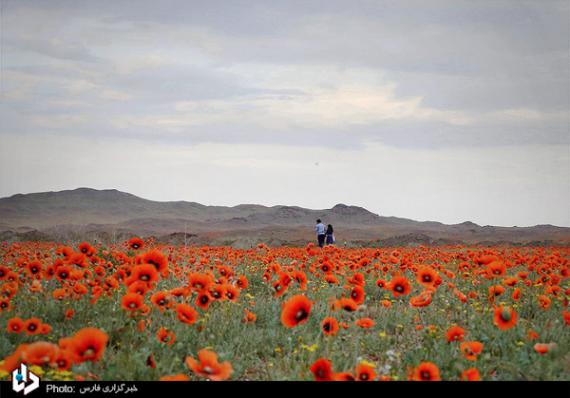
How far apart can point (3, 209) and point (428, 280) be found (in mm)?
92095

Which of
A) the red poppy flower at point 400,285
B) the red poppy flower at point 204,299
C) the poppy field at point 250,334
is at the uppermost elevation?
the red poppy flower at point 400,285

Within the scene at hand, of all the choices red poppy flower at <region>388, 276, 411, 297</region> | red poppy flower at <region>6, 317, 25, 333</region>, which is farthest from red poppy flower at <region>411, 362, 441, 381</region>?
red poppy flower at <region>6, 317, 25, 333</region>

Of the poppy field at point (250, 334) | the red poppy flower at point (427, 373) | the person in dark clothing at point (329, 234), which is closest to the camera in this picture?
the red poppy flower at point (427, 373)

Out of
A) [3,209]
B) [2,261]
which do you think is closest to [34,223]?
[3,209]

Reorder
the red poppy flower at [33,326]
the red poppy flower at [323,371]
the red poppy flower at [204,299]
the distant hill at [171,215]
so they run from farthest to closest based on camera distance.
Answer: the distant hill at [171,215]
the red poppy flower at [204,299]
the red poppy flower at [33,326]
the red poppy flower at [323,371]

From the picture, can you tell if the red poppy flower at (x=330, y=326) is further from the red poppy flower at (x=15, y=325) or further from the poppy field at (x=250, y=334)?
the red poppy flower at (x=15, y=325)

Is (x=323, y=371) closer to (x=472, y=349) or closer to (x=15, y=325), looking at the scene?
(x=472, y=349)

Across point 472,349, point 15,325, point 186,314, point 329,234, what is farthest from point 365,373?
point 329,234

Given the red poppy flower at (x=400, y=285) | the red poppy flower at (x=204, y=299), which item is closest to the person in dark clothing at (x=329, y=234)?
the red poppy flower at (x=400, y=285)

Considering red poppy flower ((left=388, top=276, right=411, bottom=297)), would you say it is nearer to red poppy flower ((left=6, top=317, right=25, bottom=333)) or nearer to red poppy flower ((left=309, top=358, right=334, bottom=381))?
red poppy flower ((left=309, top=358, right=334, bottom=381))

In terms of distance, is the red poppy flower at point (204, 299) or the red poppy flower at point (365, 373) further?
the red poppy flower at point (204, 299)

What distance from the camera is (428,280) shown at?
17.7 feet

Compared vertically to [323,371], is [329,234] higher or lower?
higher
